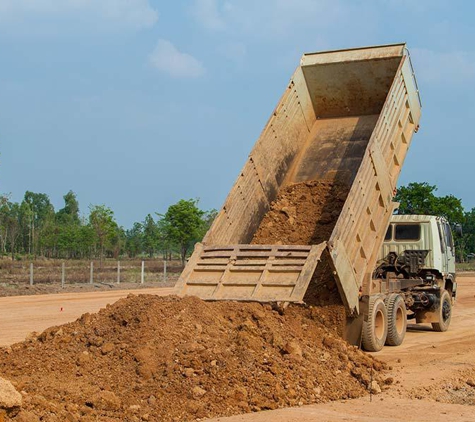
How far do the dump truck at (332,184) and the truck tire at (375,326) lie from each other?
2 cm

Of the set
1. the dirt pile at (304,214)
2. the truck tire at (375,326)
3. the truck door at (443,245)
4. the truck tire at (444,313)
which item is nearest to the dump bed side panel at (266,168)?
the dirt pile at (304,214)

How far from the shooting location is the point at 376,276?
14289 mm

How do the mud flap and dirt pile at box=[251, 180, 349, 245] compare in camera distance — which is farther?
dirt pile at box=[251, 180, 349, 245]

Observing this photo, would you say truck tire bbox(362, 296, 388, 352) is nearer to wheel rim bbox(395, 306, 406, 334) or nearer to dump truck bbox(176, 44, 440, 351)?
dump truck bbox(176, 44, 440, 351)

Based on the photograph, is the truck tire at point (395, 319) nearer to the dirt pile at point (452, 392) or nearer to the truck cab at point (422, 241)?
the truck cab at point (422, 241)

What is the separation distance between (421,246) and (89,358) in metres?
9.01

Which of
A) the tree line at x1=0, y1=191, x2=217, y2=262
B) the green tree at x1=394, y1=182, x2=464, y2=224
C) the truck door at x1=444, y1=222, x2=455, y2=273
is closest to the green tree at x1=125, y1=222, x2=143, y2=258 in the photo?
the tree line at x1=0, y1=191, x2=217, y2=262

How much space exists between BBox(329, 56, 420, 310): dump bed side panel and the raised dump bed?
18 mm

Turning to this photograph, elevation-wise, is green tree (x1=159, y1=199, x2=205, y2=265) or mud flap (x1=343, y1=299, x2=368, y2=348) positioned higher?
green tree (x1=159, y1=199, x2=205, y2=265)

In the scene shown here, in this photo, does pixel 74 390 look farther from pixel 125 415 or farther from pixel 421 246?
pixel 421 246

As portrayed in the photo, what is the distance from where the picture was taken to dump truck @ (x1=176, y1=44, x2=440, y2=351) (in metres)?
10.7

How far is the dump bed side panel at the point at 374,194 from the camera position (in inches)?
427

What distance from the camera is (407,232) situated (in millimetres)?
15469

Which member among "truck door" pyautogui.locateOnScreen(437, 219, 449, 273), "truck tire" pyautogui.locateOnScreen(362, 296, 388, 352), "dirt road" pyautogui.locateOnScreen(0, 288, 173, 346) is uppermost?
"truck door" pyautogui.locateOnScreen(437, 219, 449, 273)
